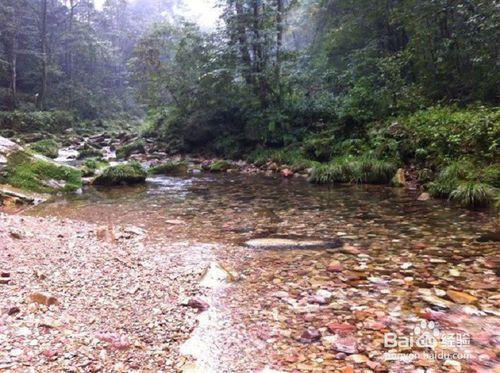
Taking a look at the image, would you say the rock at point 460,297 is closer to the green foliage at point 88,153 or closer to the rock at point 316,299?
the rock at point 316,299

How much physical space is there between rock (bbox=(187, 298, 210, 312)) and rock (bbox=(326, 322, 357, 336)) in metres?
1.03

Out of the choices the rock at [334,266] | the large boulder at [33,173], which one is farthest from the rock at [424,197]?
the large boulder at [33,173]

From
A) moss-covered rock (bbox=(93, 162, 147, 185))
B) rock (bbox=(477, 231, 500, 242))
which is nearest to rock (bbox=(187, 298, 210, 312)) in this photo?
rock (bbox=(477, 231, 500, 242))

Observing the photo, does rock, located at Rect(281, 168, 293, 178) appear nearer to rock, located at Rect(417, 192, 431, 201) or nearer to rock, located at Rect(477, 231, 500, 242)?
rock, located at Rect(417, 192, 431, 201)

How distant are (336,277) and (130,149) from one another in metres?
16.1

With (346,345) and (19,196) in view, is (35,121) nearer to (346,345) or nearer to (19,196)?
(19,196)

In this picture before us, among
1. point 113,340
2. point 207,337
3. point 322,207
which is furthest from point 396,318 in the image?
point 322,207

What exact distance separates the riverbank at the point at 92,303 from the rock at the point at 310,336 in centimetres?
84

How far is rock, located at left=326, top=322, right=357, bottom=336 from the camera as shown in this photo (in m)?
2.72

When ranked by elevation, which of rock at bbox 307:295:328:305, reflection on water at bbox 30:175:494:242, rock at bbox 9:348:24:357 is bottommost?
reflection on water at bbox 30:175:494:242

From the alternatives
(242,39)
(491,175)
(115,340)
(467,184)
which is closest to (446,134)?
(491,175)

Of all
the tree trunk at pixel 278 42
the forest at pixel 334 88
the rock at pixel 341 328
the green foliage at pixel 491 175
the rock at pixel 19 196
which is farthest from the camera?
the tree trunk at pixel 278 42

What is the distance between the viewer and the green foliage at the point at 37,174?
8953 millimetres

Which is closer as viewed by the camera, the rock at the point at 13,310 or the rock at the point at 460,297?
the rock at the point at 13,310
